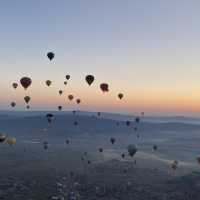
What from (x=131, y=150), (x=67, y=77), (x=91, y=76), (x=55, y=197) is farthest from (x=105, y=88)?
(x=55, y=197)

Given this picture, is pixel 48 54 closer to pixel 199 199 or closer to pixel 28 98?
pixel 28 98

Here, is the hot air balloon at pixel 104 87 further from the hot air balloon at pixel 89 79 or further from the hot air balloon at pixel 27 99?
the hot air balloon at pixel 27 99

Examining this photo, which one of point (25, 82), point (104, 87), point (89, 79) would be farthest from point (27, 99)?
point (89, 79)

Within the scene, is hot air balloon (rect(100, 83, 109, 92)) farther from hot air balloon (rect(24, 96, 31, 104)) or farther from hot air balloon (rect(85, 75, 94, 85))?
hot air balloon (rect(24, 96, 31, 104))

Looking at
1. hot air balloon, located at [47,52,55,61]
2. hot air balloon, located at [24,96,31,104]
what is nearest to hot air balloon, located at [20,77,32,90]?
hot air balloon, located at [47,52,55,61]

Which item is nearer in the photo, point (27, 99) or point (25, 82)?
point (25, 82)

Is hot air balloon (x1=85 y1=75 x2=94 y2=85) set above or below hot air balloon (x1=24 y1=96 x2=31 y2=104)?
above

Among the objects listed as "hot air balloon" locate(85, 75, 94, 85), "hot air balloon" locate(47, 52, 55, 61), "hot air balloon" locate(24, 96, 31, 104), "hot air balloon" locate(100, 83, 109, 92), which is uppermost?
"hot air balloon" locate(47, 52, 55, 61)

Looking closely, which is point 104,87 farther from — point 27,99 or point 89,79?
point 27,99

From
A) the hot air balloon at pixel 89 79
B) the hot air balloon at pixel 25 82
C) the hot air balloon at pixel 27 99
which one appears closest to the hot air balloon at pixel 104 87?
the hot air balloon at pixel 89 79

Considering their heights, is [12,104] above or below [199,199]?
above

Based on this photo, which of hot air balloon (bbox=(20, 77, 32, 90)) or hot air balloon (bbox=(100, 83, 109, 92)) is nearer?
hot air balloon (bbox=(20, 77, 32, 90))
